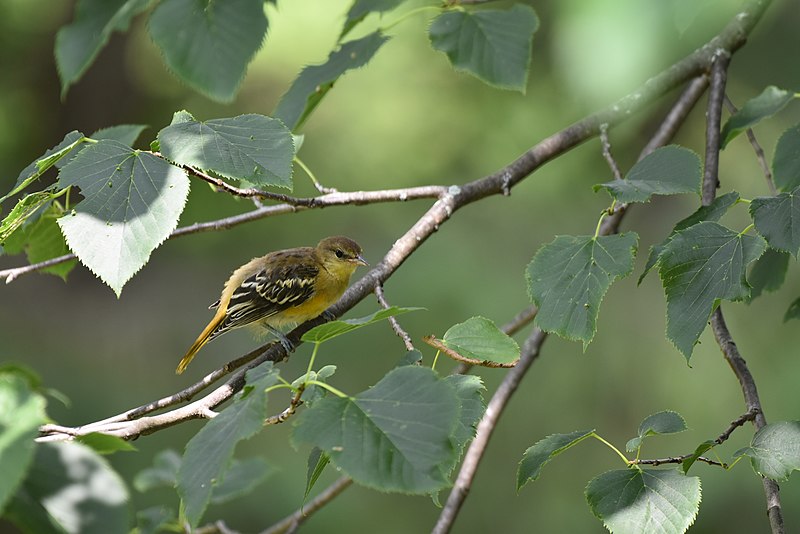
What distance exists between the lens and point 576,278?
174cm

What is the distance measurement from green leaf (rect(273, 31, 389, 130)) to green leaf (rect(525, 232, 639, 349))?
798mm

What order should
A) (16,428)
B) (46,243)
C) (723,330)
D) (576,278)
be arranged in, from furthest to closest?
(46,243) → (723,330) → (576,278) → (16,428)

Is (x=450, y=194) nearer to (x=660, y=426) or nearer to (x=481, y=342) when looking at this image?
(x=481, y=342)

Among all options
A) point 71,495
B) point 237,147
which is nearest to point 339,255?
point 237,147

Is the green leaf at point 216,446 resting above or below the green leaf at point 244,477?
above

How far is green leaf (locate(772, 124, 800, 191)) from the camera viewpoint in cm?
217

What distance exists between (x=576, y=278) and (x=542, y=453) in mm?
351

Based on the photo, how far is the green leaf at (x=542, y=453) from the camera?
1648 mm

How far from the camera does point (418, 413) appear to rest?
125 centimetres

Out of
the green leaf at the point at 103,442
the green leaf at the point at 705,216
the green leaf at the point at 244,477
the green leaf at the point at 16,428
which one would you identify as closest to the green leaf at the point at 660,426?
the green leaf at the point at 705,216

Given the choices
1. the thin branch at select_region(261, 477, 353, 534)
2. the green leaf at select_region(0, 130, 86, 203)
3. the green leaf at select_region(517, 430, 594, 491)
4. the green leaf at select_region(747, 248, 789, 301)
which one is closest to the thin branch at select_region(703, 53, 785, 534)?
the green leaf at select_region(747, 248, 789, 301)

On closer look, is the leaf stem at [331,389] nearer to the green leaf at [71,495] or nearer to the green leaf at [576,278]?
the green leaf at [71,495]

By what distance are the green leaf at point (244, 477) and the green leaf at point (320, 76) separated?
113 centimetres

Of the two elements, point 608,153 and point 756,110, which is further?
point 608,153
